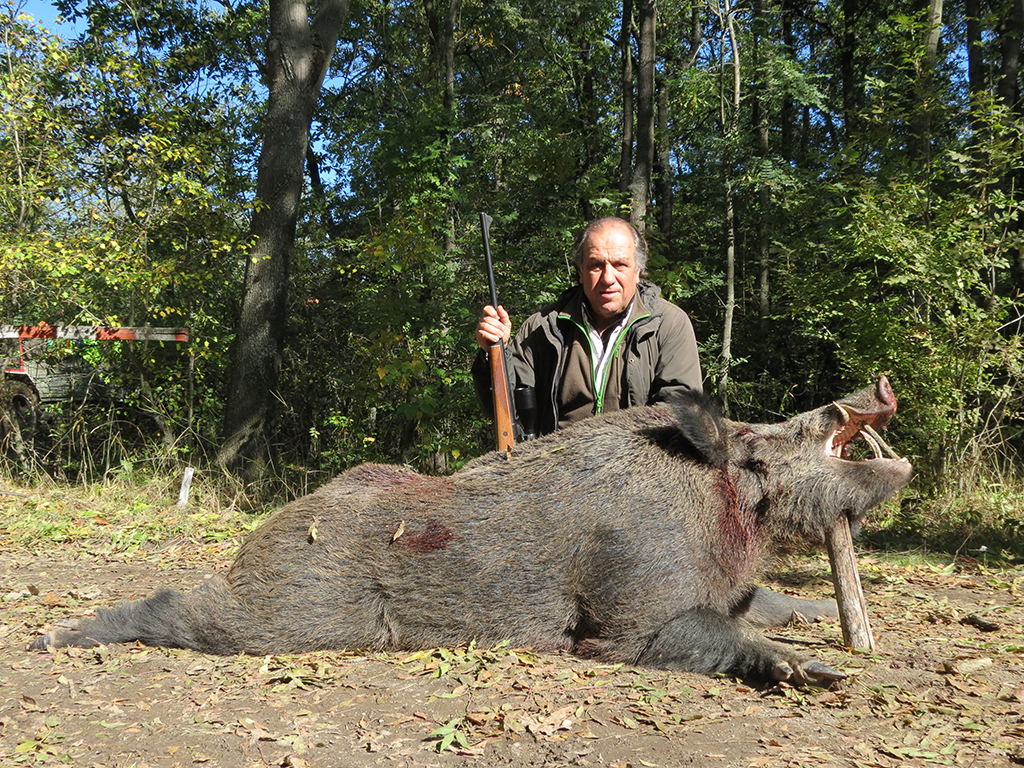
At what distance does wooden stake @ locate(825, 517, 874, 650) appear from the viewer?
3.66 metres

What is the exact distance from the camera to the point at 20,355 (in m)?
8.19

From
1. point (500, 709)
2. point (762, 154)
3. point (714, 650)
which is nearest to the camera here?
point (500, 709)

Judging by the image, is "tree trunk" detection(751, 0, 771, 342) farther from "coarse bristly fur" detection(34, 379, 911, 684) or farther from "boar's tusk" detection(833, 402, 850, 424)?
"coarse bristly fur" detection(34, 379, 911, 684)

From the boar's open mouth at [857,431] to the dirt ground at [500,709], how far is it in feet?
3.13

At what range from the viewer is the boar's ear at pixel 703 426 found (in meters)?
3.72

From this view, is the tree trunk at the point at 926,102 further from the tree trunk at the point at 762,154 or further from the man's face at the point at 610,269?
the man's face at the point at 610,269

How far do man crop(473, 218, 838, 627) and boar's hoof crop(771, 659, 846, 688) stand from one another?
1.05 meters

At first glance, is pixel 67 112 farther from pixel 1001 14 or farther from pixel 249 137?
pixel 1001 14

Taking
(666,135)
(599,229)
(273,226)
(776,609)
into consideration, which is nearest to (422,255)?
(273,226)

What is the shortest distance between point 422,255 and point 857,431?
6010 mm

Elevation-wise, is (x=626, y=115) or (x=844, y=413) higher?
(x=626, y=115)

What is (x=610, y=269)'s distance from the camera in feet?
14.2

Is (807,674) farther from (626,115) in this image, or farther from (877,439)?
(626,115)

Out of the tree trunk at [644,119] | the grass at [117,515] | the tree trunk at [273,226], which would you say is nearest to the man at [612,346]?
the grass at [117,515]
